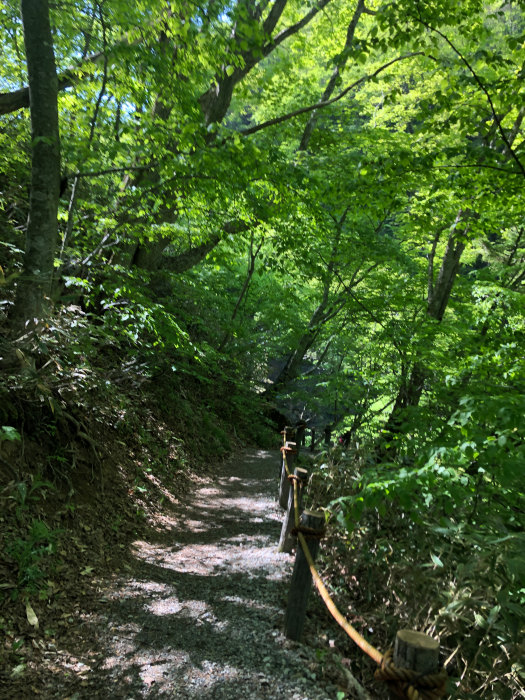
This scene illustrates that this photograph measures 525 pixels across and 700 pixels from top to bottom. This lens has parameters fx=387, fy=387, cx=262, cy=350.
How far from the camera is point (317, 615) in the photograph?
3154mm

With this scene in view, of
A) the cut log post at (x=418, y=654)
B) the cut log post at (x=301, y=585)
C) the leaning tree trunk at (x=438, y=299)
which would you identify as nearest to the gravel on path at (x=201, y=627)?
the cut log post at (x=301, y=585)

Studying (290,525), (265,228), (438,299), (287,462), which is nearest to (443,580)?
(290,525)

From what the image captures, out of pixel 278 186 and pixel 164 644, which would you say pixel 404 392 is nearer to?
pixel 278 186

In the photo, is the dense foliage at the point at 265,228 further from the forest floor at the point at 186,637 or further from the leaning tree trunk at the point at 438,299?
the forest floor at the point at 186,637

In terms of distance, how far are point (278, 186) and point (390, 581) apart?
4219 mm

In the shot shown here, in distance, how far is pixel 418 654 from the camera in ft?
4.25

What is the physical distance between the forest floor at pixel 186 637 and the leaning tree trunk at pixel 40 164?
8.54 feet

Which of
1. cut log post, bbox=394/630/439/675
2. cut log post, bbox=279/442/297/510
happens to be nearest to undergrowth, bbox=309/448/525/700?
cut log post, bbox=394/630/439/675

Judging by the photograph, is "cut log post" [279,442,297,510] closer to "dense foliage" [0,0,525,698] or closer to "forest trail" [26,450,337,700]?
"dense foliage" [0,0,525,698]

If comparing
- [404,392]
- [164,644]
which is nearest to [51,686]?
→ [164,644]

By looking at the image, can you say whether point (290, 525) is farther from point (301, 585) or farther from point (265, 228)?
point (265, 228)

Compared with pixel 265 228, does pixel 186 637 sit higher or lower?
lower

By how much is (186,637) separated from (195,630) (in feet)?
0.33

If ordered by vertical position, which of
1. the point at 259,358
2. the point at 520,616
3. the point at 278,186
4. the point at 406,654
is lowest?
the point at 520,616
